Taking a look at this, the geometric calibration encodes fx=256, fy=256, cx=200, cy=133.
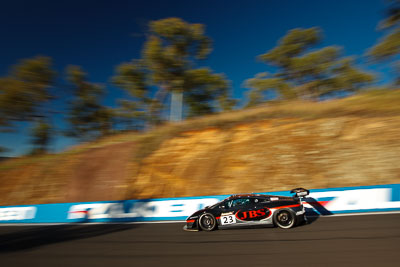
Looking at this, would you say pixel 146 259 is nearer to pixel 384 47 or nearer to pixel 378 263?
pixel 378 263

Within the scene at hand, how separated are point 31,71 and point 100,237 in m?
24.3

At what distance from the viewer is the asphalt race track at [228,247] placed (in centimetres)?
505

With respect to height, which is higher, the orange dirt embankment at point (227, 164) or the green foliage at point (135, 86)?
the green foliage at point (135, 86)

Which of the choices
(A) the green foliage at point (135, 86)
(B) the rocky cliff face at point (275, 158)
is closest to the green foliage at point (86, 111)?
(A) the green foliage at point (135, 86)

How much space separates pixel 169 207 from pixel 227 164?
14.9 feet

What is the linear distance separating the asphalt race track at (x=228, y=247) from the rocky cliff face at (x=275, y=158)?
3.99 meters

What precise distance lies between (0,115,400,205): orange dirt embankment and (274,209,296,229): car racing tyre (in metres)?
4.84

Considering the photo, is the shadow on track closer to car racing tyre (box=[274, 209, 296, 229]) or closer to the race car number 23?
the race car number 23

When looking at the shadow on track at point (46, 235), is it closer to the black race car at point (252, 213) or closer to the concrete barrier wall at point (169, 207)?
the concrete barrier wall at point (169, 207)

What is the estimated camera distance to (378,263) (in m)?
4.38

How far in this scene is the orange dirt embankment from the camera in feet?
39.7

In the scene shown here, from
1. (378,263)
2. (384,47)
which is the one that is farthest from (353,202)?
(384,47)

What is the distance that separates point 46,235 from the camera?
9.90 metres

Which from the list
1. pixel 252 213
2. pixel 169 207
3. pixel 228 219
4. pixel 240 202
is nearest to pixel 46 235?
pixel 169 207
